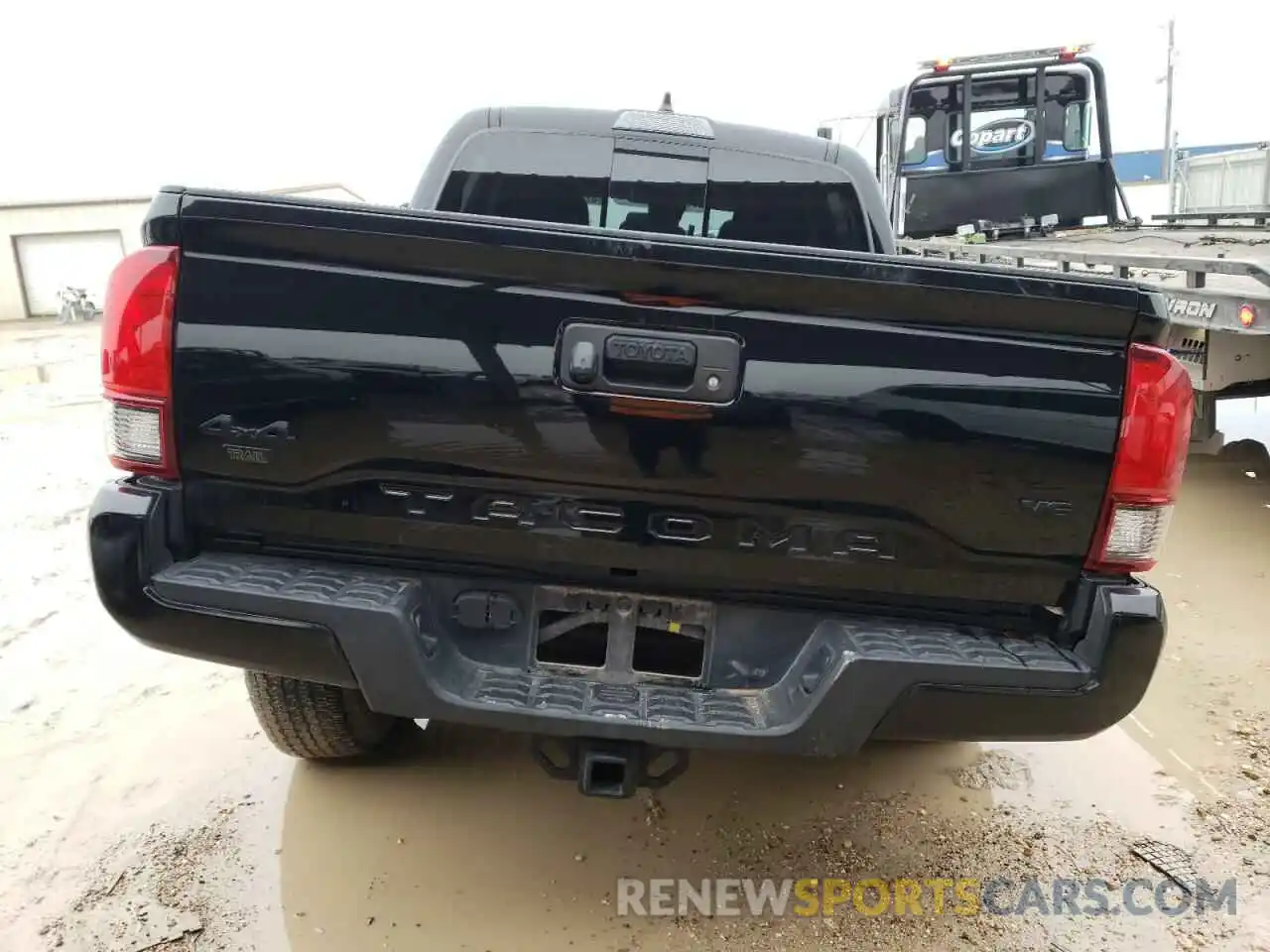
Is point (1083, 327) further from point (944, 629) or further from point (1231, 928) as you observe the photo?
point (1231, 928)

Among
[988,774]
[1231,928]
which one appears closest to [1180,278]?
[988,774]

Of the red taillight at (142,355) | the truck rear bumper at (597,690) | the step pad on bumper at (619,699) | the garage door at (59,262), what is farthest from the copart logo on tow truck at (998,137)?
the garage door at (59,262)

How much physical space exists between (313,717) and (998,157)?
28.2 ft

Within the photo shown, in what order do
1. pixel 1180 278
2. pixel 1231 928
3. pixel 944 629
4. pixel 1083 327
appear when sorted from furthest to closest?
1. pixel 1180 278
2. pixel 1231 928
3. pixel 944 629
4. pixel 1083 327

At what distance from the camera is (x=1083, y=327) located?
181 cm

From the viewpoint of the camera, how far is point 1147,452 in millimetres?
1822

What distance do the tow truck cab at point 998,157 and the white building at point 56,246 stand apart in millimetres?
21835

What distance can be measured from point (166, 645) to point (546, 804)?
1266mm

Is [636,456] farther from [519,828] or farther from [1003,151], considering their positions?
[1003,151]

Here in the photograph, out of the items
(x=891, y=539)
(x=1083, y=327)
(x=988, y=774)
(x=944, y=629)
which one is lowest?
(x=988, y=774)

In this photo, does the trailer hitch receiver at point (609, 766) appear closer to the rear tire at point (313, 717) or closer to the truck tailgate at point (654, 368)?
the truck tailgate at point (654, 368)

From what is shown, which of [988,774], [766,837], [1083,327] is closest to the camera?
[1083,327]


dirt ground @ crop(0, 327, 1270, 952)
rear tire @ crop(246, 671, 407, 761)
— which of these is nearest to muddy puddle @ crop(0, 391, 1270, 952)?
dirt ground @ crop(0, 327, 1270, 952)

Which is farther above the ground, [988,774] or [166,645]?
[166,645]
